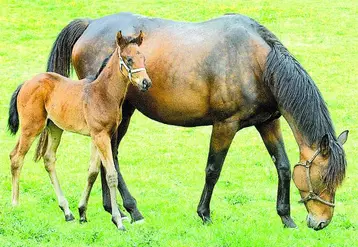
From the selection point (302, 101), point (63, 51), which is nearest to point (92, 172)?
point (63, 51)

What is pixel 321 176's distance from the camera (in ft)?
27.0

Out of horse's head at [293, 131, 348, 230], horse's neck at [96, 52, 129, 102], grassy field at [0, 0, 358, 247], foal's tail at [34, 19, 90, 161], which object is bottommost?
grassy field at [0, 0, 358, 247]

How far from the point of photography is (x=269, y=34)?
9086 mm

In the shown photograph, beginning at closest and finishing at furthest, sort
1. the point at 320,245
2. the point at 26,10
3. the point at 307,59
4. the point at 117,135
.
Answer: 1. the point at 320,245
2. the point at 117,135
3. the point at 307,59
4. the point at 26,10

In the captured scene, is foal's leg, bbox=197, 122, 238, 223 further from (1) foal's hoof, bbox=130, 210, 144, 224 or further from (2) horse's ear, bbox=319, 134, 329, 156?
(2) horse's ear, bbox=319, 134, 329, 156

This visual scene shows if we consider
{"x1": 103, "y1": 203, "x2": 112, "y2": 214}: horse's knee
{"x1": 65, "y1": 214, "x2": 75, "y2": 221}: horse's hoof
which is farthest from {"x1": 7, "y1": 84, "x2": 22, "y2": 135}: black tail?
{"x1": 103, "y1": 203, "x2": 112, "y2": 214}: horse's knee

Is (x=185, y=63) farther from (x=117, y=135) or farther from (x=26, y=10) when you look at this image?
(x=26, y=10)

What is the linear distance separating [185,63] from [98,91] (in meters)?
1.21

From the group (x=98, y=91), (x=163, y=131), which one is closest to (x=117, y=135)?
(x=98, y=91)

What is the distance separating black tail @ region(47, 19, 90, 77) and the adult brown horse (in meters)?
0.34

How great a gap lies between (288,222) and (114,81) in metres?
2.61

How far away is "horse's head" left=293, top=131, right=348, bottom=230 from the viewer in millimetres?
8070

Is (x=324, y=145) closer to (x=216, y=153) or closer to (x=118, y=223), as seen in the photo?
(x=216, y=153)

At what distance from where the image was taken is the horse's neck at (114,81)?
329 inches
